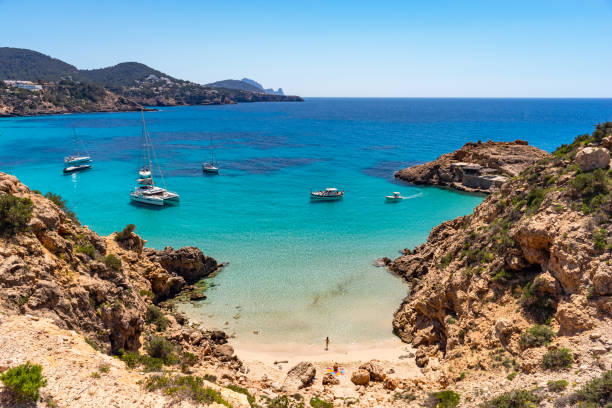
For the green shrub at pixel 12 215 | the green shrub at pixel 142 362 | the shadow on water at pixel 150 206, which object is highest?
the green shrub at pixel 12 215

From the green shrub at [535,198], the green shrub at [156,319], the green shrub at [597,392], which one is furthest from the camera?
the green shrub at [156,319]

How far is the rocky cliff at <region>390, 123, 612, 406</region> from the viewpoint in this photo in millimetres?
13508

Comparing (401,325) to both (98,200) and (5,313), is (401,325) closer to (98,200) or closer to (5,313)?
(5,313)

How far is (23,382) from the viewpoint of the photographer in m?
8.87

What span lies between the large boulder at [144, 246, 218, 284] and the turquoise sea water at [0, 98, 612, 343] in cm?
164

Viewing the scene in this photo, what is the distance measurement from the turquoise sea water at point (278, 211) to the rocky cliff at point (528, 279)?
4629mm

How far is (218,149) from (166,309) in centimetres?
6684

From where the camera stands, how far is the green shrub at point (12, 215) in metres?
14.0

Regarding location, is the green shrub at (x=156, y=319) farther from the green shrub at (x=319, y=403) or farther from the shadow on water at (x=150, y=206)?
the shadow on water at (x=150, y=206)

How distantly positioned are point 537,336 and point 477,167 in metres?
48.2

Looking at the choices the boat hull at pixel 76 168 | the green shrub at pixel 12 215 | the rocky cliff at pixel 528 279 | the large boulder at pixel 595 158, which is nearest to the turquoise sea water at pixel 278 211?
the boat hull at pixel 76 168

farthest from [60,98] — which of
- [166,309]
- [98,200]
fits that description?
[166,309]

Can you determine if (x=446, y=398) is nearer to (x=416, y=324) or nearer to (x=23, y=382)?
(x=416, y=324)

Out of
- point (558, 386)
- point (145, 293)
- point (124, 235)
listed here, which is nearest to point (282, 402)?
point (558, 386)
